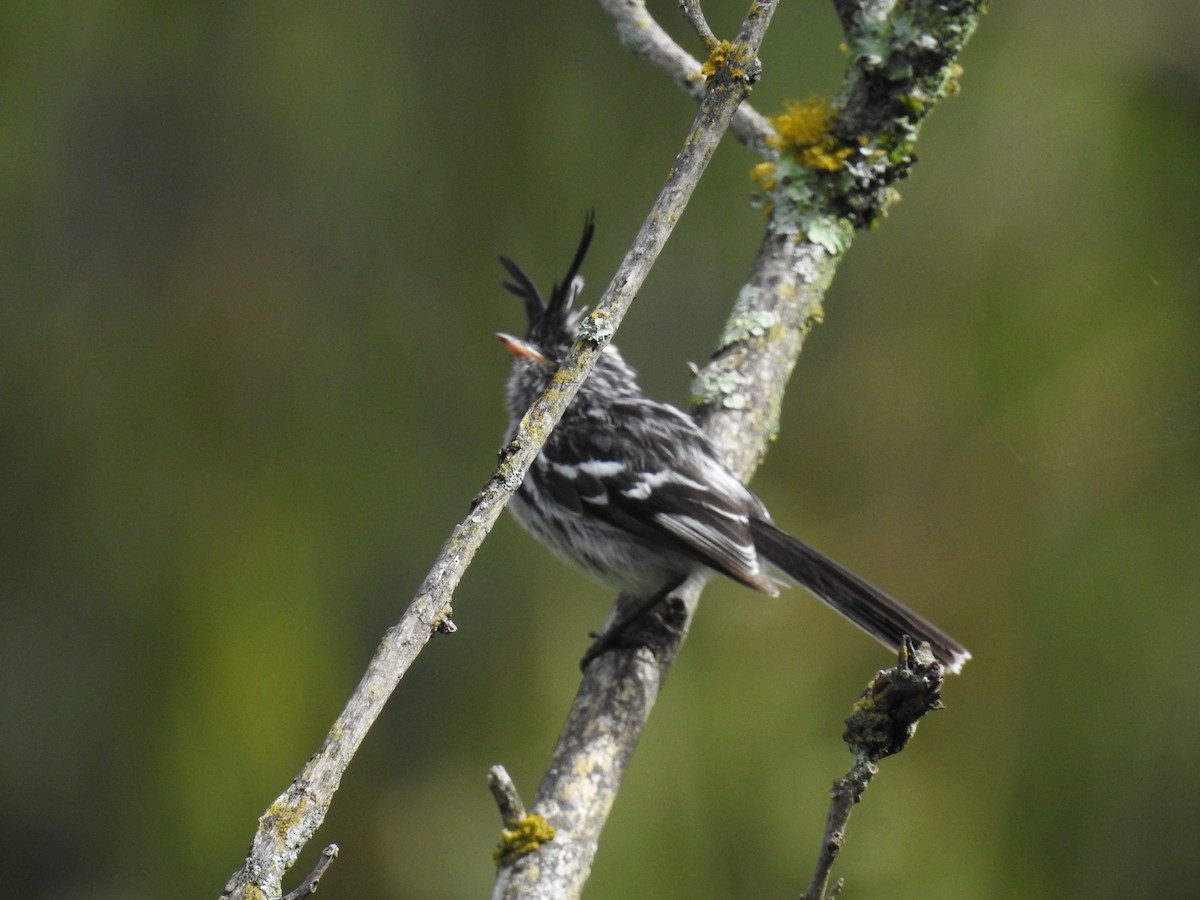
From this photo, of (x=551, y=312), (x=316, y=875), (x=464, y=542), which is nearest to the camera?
(x=316, y=875)

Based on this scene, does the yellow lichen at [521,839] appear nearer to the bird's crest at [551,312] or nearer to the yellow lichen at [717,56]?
the yellow lichen at [717,56]

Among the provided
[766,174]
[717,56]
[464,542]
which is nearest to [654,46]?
[766,174]

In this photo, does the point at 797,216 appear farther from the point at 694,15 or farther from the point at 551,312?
the point at 694,15

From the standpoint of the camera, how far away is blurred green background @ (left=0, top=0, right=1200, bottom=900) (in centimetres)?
574

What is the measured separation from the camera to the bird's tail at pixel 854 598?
3.50 metres

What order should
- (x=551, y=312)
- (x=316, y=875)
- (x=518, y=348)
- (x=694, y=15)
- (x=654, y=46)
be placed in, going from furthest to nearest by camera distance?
(x=551, y=312), (x=518, y=348), (x=654, y=46), (x=694, y=15), (x=316, y=875)

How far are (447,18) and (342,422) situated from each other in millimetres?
2606

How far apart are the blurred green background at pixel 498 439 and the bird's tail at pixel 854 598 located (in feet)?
7.62

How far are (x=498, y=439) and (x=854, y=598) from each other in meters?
3.77

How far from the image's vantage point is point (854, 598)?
3594 mm

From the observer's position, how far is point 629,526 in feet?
12.6

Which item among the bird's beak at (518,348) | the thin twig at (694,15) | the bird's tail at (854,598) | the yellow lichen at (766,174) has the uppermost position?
the yellow lichen at (766,174)

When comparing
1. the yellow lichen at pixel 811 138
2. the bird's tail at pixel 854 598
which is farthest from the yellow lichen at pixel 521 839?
the yellow lichen at pixel 811 138

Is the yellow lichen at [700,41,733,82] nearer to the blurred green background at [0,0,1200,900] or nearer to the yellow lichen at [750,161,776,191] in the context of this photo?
the yellow lichen at [750,161,776,191]
